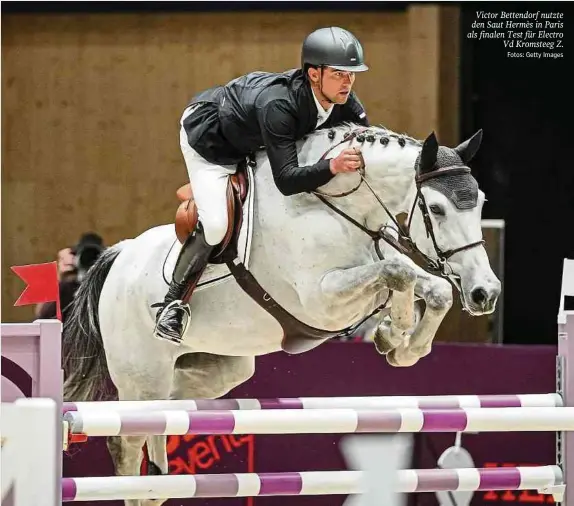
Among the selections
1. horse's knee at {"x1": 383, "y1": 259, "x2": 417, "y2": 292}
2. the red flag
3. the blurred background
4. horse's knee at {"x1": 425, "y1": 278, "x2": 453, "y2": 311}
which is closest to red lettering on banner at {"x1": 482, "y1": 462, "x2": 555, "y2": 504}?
the blurred background

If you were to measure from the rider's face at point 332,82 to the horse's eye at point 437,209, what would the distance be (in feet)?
1.37

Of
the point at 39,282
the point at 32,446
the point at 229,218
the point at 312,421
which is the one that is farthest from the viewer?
the point at 229,218

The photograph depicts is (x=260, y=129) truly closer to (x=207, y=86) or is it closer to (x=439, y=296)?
(x=439, y=296)

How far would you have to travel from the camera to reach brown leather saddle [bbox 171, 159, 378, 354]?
323 cm

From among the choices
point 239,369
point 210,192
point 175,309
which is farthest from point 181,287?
point 239,369

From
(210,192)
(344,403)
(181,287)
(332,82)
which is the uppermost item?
(332,82)

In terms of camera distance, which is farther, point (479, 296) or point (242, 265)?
point (242, 265)

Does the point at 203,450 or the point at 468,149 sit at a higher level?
the point at 468,149

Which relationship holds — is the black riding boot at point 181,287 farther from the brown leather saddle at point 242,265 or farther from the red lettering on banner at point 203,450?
the red lettering on banner at point 203,450

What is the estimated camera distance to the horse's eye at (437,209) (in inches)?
118

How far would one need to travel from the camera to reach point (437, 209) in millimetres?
3006

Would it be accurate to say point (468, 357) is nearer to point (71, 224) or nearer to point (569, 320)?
Answer: point (569, 320)

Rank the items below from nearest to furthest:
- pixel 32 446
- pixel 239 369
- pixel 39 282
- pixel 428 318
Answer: pixel 32 446, pixel 39 282, pixel 428 318, pixel 239 369

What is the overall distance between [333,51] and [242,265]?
706 mm
